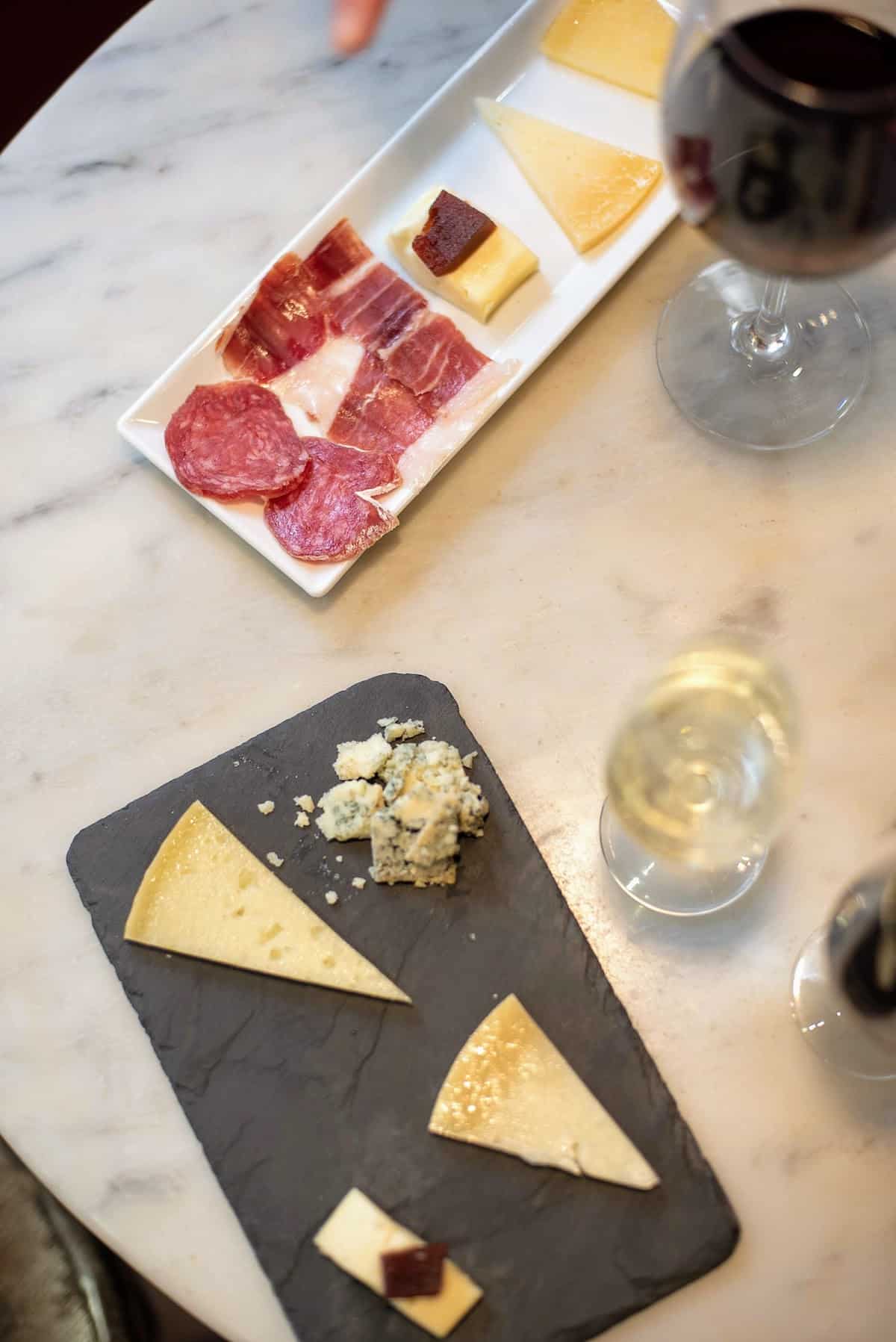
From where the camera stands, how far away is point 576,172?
1.30 metres

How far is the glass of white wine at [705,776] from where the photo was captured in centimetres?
97

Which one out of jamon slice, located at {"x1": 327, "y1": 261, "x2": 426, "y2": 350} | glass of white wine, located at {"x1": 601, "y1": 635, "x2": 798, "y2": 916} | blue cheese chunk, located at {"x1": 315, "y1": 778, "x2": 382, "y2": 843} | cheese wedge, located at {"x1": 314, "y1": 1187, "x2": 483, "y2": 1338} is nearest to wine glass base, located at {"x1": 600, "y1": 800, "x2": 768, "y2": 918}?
glass of white wine, located at {"x1": 601, "y1": 635, "x2": 798, "y2": 916}

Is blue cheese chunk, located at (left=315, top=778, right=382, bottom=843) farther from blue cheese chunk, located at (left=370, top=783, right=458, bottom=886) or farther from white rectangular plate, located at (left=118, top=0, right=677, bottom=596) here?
white rectangular plate, located at (left=118, top=0, right=677, bottom=596)

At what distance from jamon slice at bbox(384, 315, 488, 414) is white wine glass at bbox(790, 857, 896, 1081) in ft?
2.16

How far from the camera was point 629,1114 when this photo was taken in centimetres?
101

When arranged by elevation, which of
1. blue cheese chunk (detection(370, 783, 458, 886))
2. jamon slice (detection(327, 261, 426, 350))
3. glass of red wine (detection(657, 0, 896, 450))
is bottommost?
blue cheese chunk (detection(370, 783, 458, 886))

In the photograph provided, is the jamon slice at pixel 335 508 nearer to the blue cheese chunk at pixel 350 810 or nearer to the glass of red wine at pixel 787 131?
the blue cheese chunk at pixel 350 810

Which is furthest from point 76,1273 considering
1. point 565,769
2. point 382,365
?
point 382,365

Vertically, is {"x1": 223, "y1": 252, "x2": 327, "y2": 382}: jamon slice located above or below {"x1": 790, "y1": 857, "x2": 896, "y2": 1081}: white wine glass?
above

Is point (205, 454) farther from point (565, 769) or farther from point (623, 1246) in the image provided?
point (623, 1246)

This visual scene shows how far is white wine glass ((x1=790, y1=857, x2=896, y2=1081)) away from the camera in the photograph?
0.87 metres

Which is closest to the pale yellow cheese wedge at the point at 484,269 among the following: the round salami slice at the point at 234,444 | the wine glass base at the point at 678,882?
the round salami slice at the point at 234,444

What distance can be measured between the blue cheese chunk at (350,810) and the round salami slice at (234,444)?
0.33 meters

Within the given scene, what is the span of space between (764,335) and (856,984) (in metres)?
0.68
